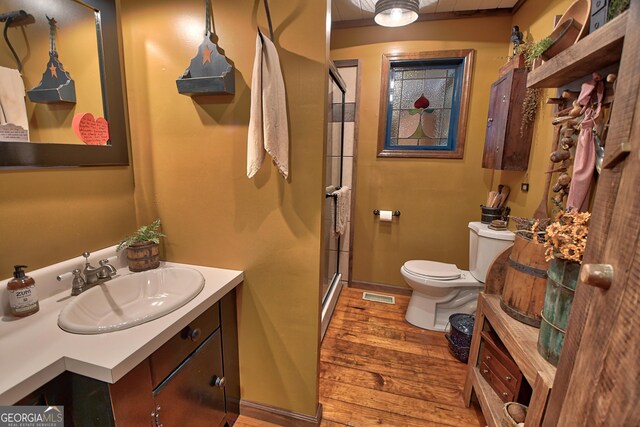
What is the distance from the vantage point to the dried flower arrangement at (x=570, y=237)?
90 cm

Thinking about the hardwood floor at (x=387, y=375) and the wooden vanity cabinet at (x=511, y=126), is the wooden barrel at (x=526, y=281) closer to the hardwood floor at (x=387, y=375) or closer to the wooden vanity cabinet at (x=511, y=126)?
the hardwood floor at (x=387, y=375)

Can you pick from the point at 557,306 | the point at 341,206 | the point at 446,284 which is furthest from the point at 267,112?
the point at 446,284

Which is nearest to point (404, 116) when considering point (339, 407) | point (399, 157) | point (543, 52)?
point (399, 157)

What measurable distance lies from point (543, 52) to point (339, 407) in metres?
2.03

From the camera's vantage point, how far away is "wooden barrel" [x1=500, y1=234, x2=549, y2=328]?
3.75 feet

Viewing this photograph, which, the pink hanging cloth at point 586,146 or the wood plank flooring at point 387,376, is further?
the wood plank flooring at point 387,376

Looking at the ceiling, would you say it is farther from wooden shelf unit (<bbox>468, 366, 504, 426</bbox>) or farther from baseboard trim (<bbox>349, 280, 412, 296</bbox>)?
wooden shelf unit (<bbox>468, 366, 504, 426</bbox>)

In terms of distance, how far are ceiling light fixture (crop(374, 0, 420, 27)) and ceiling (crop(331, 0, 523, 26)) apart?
250 mm

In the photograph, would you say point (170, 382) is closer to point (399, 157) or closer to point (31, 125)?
point (31, 125)

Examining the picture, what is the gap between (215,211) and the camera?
1.42 m

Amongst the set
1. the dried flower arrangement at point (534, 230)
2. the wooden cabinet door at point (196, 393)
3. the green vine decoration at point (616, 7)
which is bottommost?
the wooden cabinet door at point (196, 393)

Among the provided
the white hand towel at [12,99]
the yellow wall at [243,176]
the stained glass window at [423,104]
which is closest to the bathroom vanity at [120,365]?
the yellow wall at [243,176]

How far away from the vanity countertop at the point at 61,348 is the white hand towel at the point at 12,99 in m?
0.67

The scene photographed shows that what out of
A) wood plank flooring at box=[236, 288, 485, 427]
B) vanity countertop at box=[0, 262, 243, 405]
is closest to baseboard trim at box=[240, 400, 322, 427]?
wood plank flooring at box=[236, 288, 485, 427]
